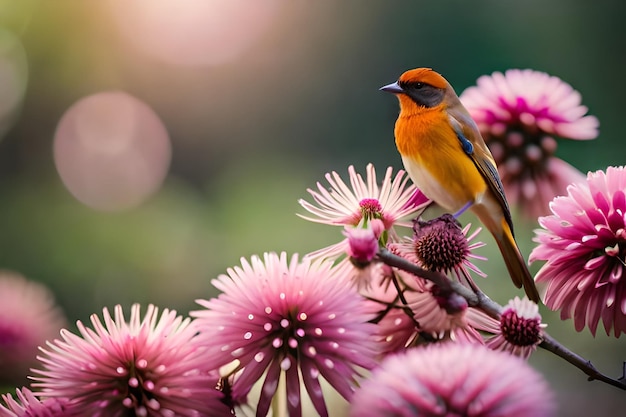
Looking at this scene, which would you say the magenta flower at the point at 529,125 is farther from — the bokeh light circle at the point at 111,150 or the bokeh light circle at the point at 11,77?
the bokeh light circle at the point at 11,77

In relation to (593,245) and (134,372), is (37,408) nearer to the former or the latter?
(134,372)

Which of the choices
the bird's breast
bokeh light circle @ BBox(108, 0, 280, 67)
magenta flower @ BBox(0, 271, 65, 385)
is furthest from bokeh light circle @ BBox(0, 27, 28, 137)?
the bird's breast

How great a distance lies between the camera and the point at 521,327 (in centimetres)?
22

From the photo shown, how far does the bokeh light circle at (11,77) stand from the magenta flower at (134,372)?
4.43 ft

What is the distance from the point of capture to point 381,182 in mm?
290

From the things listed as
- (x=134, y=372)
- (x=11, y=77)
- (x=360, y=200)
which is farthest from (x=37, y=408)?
(x=11, y=77)

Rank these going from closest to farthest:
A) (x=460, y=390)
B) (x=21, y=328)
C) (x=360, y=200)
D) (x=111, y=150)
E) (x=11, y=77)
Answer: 1. (x=460, y=390)
2. (x=360, y=200)
3. (x=21, y=328)
4. (x=11, y=77)
5. (x=111, y=150)

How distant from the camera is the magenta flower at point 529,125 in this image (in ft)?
1.13

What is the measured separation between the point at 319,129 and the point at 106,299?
2.31ft

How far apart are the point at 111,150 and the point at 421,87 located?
1421 mm

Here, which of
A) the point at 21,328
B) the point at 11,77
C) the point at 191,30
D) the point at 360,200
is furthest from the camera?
the point at 191,30

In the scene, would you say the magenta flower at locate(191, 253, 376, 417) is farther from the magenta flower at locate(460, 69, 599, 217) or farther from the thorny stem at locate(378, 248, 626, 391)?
the magenta flower at locate(460, 69, 599, 217)

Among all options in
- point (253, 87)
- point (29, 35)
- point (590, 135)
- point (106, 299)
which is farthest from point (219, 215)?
point (590, 135)

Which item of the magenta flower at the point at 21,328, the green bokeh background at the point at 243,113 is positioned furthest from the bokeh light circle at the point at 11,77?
the magenta flower at the point at 21,328
